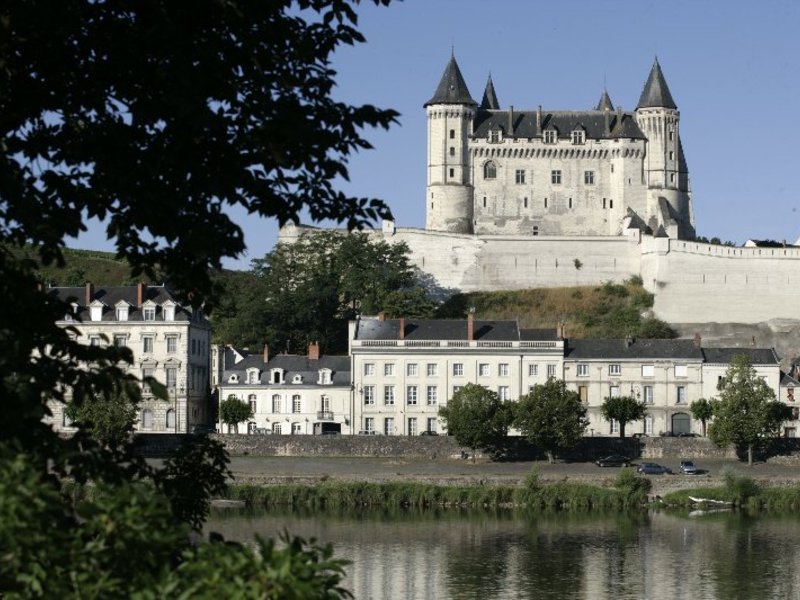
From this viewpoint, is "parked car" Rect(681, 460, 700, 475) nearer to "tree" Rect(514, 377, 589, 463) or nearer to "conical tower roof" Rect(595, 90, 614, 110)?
"tree" Rect(514, 377, 589, 463)

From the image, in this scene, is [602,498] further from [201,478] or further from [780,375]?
[201,478]

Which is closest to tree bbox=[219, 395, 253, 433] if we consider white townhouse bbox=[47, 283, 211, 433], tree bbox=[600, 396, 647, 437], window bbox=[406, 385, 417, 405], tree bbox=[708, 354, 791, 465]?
white townhouse bbox=[47, 283, 211, 433]

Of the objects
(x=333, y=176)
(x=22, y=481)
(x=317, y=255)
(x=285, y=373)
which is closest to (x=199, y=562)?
(x=22, y=481)

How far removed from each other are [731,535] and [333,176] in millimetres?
29056

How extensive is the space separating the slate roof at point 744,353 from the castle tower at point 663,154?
26.6 m

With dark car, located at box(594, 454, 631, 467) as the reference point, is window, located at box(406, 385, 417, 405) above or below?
above

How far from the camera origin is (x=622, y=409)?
54.5 metres

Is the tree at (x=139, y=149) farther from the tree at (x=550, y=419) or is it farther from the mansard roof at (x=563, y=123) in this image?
the mansard roof at (x=563, y=123)

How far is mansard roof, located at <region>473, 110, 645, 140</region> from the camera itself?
8625 centimetres

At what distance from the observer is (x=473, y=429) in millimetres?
49062

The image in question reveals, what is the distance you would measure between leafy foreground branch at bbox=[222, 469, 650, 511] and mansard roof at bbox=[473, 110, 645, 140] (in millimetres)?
44852

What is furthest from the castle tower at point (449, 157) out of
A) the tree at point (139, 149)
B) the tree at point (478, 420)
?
the tree at point (139, 149)

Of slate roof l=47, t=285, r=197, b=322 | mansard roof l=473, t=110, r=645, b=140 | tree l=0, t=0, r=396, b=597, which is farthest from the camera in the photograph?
mansard roof l=473, t=110, r=645, b=140

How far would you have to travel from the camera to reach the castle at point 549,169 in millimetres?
85062
